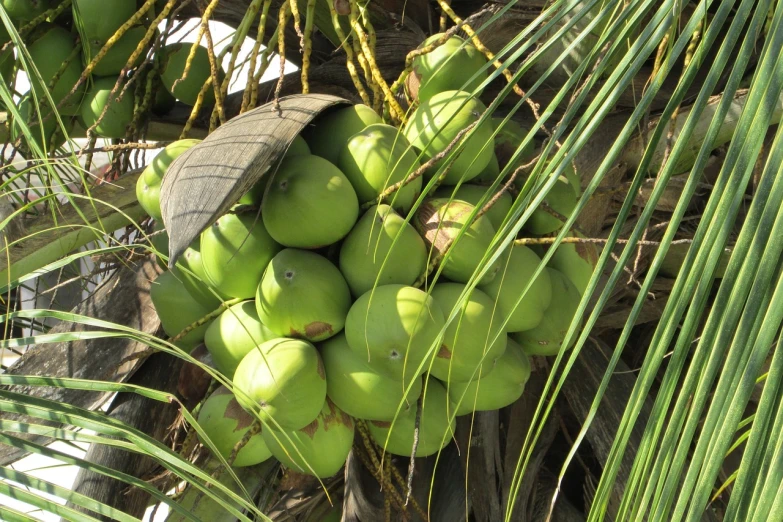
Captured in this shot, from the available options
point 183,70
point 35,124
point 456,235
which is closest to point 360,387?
point 456,235

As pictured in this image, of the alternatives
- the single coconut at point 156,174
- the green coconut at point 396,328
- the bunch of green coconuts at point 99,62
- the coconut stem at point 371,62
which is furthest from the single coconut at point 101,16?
the green coconut at point 396,328

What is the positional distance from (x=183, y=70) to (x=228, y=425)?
52cm

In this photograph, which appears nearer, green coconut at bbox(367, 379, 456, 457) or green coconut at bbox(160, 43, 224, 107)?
green coconut at bbox(367, 379, 456, 457)

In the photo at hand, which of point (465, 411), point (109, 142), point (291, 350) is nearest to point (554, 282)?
point (465, 411)

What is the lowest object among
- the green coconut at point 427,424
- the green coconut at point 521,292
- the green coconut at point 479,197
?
the green coconut at point 427,424

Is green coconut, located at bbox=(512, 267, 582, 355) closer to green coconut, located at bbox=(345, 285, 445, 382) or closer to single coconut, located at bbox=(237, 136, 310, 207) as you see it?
green coconut, located at bbox=(345, 285, 445, 382)

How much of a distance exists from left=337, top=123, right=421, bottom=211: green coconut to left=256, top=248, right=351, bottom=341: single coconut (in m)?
0.10

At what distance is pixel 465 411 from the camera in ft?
3.07

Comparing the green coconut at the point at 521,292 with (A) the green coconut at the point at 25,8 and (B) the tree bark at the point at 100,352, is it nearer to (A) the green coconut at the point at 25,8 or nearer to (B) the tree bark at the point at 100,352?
(B) the tree bark at the point at 100,352

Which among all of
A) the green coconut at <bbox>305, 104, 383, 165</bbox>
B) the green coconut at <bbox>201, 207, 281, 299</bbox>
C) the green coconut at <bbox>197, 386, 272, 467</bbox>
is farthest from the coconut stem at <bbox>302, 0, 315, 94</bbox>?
the green coconut at <bbox>197, 386, 272, 467</bbox>

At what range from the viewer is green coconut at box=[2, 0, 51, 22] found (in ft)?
3.64

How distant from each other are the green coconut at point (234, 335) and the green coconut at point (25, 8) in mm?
549

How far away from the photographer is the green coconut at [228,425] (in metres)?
0.91

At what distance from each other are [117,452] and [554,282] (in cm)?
61
